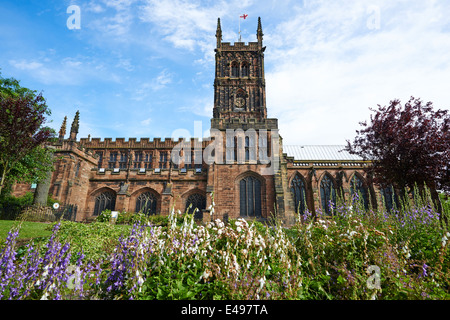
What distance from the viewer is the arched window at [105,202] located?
24.4 m

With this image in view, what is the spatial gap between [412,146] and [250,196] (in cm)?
1424

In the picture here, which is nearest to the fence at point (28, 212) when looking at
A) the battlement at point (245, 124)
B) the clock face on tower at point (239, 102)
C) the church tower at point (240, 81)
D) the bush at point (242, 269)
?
the bush at point (242, 269)

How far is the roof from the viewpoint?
3412 cm

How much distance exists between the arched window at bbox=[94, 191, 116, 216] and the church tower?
18.8 metres

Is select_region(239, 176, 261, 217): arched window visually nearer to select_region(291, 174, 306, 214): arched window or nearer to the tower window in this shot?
select_region(291, 174, 306, 214): arched window

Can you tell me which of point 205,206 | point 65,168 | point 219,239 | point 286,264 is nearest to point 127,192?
point 65,168

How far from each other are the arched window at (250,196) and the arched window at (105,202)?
513 inches

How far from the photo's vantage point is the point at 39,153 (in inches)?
703

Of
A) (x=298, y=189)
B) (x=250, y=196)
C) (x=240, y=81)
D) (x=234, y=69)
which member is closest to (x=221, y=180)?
(x=250, y=196)

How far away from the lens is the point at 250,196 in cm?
2417

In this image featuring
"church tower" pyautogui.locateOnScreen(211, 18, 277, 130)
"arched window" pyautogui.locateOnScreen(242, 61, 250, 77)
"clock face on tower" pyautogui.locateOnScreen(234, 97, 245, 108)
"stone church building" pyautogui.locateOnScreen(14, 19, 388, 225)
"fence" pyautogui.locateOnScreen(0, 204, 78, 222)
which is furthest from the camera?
"arched window" pyautogui.locateOnScreen(242, 61, 250, 77)

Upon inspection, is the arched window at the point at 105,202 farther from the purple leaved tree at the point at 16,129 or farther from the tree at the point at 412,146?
the tree at the point at 412,146

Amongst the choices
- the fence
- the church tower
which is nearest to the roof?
the church tower

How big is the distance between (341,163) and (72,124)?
32.4 m
